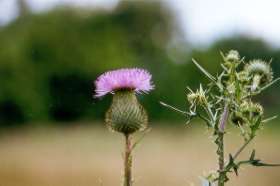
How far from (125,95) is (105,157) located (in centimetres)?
1746

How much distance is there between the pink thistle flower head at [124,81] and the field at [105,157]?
761 centimetres

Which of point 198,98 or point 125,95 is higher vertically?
point 125,95

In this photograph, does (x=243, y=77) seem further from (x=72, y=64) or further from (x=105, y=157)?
(x=72, y=64)

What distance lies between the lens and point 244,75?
2.75m

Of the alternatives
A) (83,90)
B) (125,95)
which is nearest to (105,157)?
(83,90)

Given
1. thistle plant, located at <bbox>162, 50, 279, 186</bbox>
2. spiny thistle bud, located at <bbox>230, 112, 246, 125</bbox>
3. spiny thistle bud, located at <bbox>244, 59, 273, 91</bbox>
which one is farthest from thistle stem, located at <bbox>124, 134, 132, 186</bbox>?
spiny thistle bud, located at <bbox>244, 59, 273, 91</bbox>

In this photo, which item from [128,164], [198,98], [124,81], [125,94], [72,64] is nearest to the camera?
[128,164]

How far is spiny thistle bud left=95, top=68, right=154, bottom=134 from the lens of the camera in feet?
9.63

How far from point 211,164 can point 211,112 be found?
14.7 metres

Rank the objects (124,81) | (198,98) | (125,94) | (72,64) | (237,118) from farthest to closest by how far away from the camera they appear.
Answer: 1. (72,64)
2. (125,94)
3. (124,81)
4. (198,98)
5. (237,118)

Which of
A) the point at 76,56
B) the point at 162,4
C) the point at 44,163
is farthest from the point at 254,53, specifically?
the point at 44,163

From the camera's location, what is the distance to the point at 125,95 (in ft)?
10.5

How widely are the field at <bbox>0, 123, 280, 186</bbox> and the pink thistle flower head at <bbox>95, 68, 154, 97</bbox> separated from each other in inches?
300

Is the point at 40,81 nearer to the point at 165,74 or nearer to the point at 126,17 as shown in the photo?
the point at 165,74
